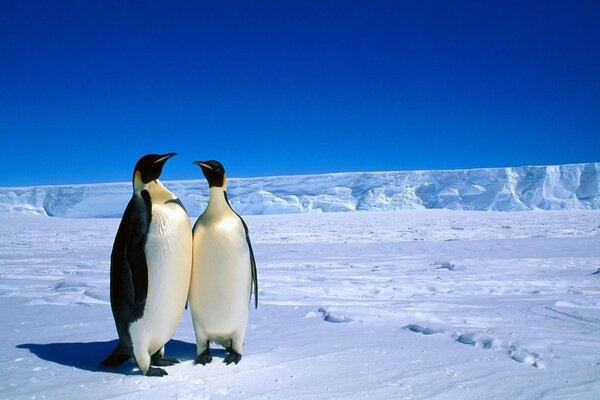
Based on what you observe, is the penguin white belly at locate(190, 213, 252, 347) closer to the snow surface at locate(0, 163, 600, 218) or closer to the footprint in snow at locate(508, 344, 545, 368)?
the footprint in snow at locate(508, 344, 545, 368)

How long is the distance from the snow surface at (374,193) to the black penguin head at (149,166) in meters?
38.8

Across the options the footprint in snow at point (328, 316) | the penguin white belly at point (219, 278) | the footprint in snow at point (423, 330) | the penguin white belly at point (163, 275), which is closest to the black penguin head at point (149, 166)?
the penguin white belly at point (163, 275)

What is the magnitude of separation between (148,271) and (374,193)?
142 feet

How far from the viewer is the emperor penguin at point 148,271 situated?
226 cm

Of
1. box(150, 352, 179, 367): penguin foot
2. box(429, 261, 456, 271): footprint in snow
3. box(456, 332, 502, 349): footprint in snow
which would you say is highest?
box(150, 352, 179, 367): penguin foot

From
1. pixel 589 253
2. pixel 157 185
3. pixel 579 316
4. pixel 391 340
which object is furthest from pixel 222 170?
pixel 589 253

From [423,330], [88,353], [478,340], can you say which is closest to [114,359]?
[88,353]

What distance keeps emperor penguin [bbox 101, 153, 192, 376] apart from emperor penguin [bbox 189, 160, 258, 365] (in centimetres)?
11

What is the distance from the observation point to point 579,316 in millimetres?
3457

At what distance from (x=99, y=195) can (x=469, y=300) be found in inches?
1914

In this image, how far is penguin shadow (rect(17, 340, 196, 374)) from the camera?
2328 millimetres

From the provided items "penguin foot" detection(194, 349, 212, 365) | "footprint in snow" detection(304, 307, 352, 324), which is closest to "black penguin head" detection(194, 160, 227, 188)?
"penguin foot" detection(194, 349, 212, 365)

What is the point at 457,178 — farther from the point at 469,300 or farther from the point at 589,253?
the point at 469,300

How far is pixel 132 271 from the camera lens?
7.45ft
